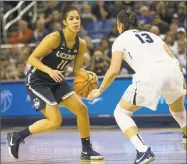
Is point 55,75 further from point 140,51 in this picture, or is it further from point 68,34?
point 140,51

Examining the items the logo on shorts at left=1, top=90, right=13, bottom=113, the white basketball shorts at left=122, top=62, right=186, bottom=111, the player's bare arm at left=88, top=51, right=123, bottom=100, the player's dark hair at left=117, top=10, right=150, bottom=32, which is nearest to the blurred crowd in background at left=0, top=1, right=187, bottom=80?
the logo on shorts at left=1, top=90, right=13, bottom=113

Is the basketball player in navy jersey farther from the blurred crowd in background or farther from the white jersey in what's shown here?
the blurred crowd in background

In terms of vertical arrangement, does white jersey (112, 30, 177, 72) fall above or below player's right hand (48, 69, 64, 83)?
above

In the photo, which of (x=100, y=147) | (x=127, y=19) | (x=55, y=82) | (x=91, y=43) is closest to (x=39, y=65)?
(x=55, y=82)

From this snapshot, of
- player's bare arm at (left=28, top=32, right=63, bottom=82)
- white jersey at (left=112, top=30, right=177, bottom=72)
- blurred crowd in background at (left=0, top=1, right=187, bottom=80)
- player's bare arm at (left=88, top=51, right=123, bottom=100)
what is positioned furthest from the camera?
blurred crowd in background at (left=0, top=1, right=187, bottom=80)

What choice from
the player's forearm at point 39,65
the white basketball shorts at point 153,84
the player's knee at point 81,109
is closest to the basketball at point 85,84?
the player's knee at point 81,109

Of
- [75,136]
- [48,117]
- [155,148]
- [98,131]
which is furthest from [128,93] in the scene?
[98,131]

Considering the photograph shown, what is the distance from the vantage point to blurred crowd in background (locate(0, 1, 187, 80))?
14.9m

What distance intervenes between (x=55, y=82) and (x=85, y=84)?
51cm

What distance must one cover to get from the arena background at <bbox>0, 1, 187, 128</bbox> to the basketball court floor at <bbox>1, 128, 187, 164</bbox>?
96 cm

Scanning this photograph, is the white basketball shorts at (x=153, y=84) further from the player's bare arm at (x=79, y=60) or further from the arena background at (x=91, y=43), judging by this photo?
the arena background at (x=91, y=43)

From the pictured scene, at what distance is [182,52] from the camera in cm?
1451

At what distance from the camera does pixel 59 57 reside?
884 cm

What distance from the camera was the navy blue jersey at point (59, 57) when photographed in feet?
28.9
